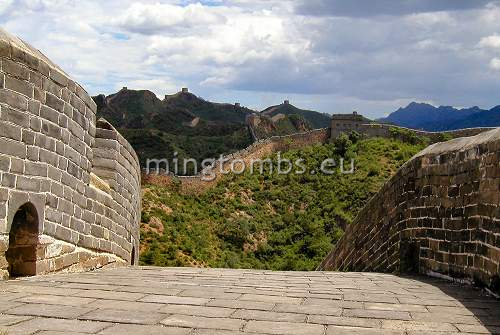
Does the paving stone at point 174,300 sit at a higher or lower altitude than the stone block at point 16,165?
lower

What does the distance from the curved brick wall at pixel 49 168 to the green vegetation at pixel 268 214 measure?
1491cm

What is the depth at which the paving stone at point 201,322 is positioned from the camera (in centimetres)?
386

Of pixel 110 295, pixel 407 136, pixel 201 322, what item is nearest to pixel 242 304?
pixel 201 322

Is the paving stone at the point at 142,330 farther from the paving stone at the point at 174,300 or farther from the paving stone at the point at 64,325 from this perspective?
the paving stone at the point at 174,300

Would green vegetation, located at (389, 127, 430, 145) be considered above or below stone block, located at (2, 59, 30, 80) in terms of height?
above

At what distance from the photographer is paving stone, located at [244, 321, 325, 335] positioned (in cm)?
377

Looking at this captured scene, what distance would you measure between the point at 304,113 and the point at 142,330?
4263 inches

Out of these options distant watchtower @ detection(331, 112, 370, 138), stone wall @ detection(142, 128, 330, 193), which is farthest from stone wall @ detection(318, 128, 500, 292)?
distant watchtower @ detection(331, 112, 370, 138)

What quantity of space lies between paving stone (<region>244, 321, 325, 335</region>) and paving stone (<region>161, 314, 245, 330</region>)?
0.09 m

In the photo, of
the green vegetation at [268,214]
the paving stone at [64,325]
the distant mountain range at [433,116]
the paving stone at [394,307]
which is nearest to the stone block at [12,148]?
the paving stone at [64,325]

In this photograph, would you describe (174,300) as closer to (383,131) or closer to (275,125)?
(383,131)

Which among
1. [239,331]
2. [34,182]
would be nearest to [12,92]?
[34,182]

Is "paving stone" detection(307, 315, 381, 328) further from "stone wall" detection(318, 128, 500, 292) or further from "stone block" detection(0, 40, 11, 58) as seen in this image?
"stone block" detection(0, 40, 11, 58)

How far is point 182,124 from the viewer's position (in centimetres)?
6731
